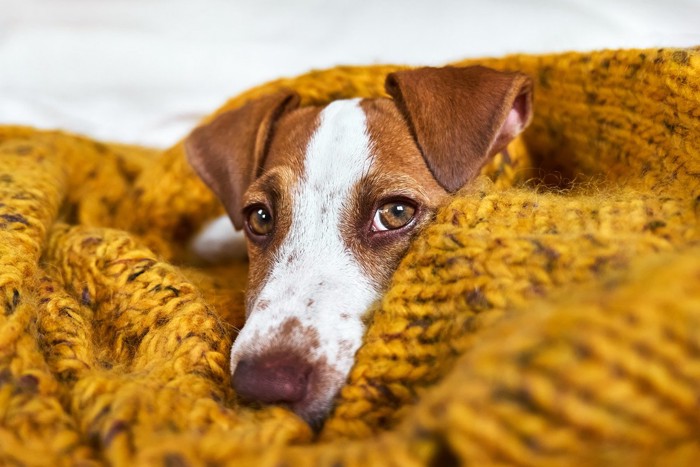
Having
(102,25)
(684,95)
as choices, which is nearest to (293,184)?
(684,95)

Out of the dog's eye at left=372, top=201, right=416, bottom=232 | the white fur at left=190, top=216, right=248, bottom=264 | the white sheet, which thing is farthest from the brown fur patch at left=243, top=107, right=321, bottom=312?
the white sheet

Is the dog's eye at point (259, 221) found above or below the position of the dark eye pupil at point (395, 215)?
below

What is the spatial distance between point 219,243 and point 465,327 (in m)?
1.66

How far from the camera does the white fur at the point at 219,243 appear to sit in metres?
2.58

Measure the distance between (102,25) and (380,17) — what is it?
5.58 ft

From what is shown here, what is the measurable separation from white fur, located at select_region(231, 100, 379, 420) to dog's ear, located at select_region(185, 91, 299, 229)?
278mm

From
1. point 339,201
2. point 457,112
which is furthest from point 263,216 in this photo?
point 457,112

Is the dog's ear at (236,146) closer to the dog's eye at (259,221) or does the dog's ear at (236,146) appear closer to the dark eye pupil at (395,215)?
the dog's eye at (259,221)

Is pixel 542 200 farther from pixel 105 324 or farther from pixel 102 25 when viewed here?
pixel 102 25

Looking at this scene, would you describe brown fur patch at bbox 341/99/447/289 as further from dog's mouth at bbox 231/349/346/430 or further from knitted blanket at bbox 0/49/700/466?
dog's mouth at bbox 231/349/346/430

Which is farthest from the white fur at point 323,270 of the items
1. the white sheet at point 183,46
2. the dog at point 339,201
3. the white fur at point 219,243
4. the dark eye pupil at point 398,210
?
the white sheet at point 183,46

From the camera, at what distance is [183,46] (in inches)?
156

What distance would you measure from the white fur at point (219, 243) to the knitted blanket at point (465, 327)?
0.40 metres

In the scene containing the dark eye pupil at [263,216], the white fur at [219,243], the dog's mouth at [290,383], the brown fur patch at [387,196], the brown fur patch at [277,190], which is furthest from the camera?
the white fur at [219,243]
